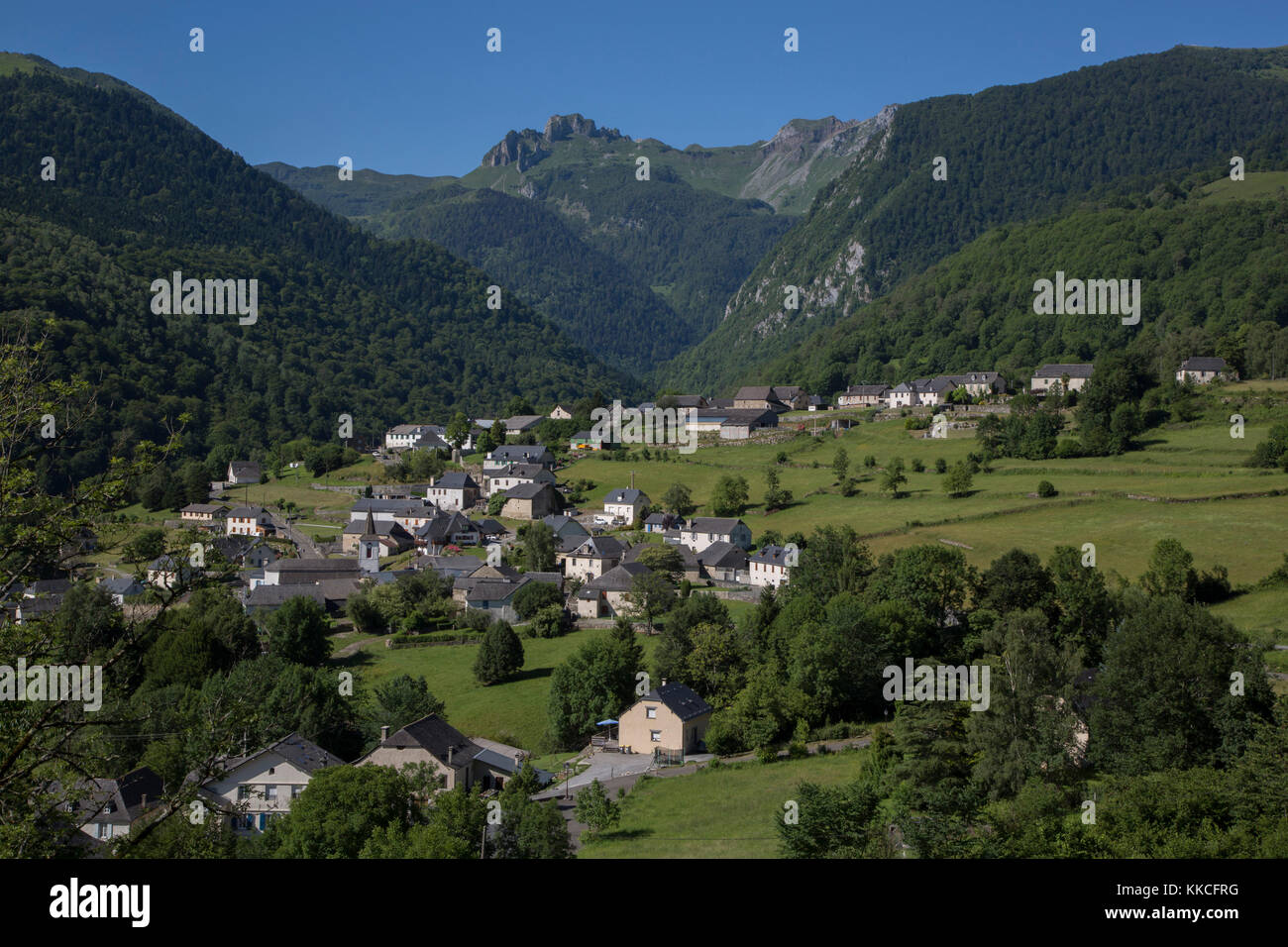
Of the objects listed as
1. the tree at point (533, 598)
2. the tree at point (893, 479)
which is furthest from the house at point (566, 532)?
the tree at point (893, 479)

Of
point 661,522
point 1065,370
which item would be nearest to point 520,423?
point 661,522

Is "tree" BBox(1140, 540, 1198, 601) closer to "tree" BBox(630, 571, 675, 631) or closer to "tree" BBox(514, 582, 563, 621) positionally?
"tree" BBox(630, 571, 675, 631)

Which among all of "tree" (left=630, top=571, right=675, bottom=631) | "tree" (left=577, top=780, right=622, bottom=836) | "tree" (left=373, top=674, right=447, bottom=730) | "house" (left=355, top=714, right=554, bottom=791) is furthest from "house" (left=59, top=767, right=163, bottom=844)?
"tree" (left=630, top=571, right=675, bottom=631)

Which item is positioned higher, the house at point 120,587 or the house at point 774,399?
the house at point 774,399

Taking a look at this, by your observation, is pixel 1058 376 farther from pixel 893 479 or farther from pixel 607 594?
pixel 607 594

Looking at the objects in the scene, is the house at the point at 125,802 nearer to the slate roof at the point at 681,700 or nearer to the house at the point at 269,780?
the house at the point at 269,780

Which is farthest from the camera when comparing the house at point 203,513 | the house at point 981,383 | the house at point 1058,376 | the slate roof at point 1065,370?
the house at point 981,383
